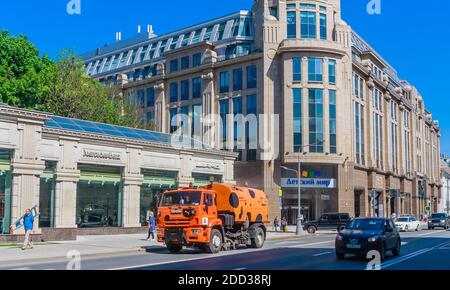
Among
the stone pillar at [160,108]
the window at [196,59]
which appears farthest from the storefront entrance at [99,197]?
the stone pillar at [160,108]

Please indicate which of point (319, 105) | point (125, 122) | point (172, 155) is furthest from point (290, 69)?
point (172, 155)

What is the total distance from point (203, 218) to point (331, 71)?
46.1m

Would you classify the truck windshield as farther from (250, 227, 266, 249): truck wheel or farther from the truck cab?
(250, 227, 266, 249): truck wheel

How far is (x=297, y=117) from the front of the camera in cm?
6378

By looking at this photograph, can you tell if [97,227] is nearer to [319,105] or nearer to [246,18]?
[319,105]

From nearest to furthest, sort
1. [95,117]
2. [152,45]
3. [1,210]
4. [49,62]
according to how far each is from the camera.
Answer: [1,210] → [49,62] → [95,117] → [152,45]

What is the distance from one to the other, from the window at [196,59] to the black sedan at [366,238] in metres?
54.7

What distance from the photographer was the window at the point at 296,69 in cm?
6431

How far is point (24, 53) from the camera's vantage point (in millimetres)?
44500

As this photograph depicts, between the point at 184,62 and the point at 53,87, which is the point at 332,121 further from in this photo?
the point at 53,87

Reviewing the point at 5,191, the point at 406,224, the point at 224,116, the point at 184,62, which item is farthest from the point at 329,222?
the point at 184,62

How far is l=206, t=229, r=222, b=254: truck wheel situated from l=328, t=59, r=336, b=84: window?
44.6 m

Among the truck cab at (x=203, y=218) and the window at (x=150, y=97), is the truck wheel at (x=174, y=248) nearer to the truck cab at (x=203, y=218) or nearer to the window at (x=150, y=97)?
the truck cab at (x=203, y=218)
